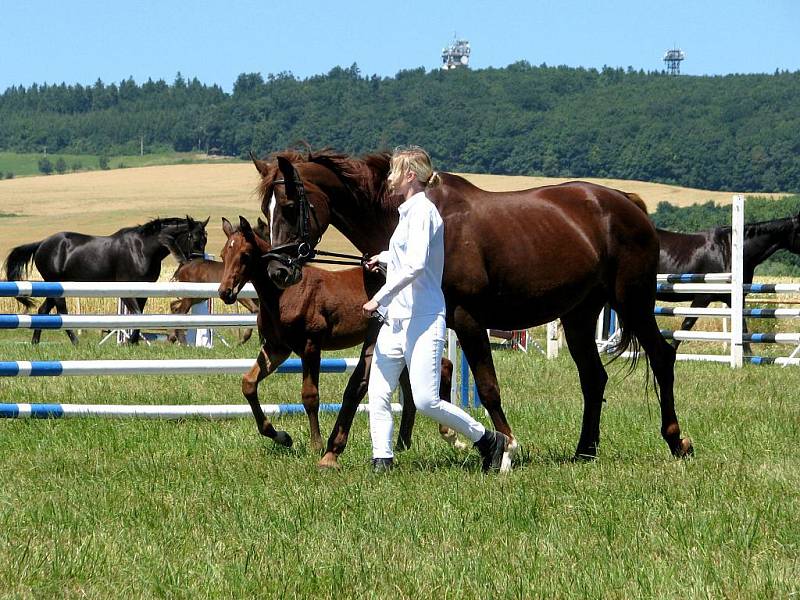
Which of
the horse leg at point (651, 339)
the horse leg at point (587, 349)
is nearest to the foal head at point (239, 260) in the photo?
the horse leg at point (587, 349)

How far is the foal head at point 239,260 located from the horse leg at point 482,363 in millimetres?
2066

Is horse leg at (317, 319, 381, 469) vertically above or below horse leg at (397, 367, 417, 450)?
above

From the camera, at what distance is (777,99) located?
450 ft

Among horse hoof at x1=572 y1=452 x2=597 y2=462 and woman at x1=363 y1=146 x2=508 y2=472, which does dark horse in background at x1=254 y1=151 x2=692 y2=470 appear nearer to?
horse hoof at x1=572 y1=452 x2=597 y2=462

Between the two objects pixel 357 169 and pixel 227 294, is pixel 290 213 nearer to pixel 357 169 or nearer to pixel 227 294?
pixel 357 169

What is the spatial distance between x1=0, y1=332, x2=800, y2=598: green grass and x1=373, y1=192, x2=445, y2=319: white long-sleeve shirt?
1.05m

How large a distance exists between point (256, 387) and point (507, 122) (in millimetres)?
124095

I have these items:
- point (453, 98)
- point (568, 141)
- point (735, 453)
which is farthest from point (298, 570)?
point (453, 98)

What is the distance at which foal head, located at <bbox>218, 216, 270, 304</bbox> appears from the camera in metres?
8.66

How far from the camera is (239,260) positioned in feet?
28.5

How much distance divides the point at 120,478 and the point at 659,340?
3.99 meters

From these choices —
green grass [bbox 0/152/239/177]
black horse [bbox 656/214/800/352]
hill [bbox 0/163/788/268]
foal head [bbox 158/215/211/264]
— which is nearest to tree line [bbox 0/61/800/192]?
green grass [bbox 0/152/239/177]

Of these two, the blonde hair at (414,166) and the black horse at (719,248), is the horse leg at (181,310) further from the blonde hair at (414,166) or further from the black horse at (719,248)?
the blonde hair at (414,166)

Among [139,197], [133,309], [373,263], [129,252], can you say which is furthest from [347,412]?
[139,197]
